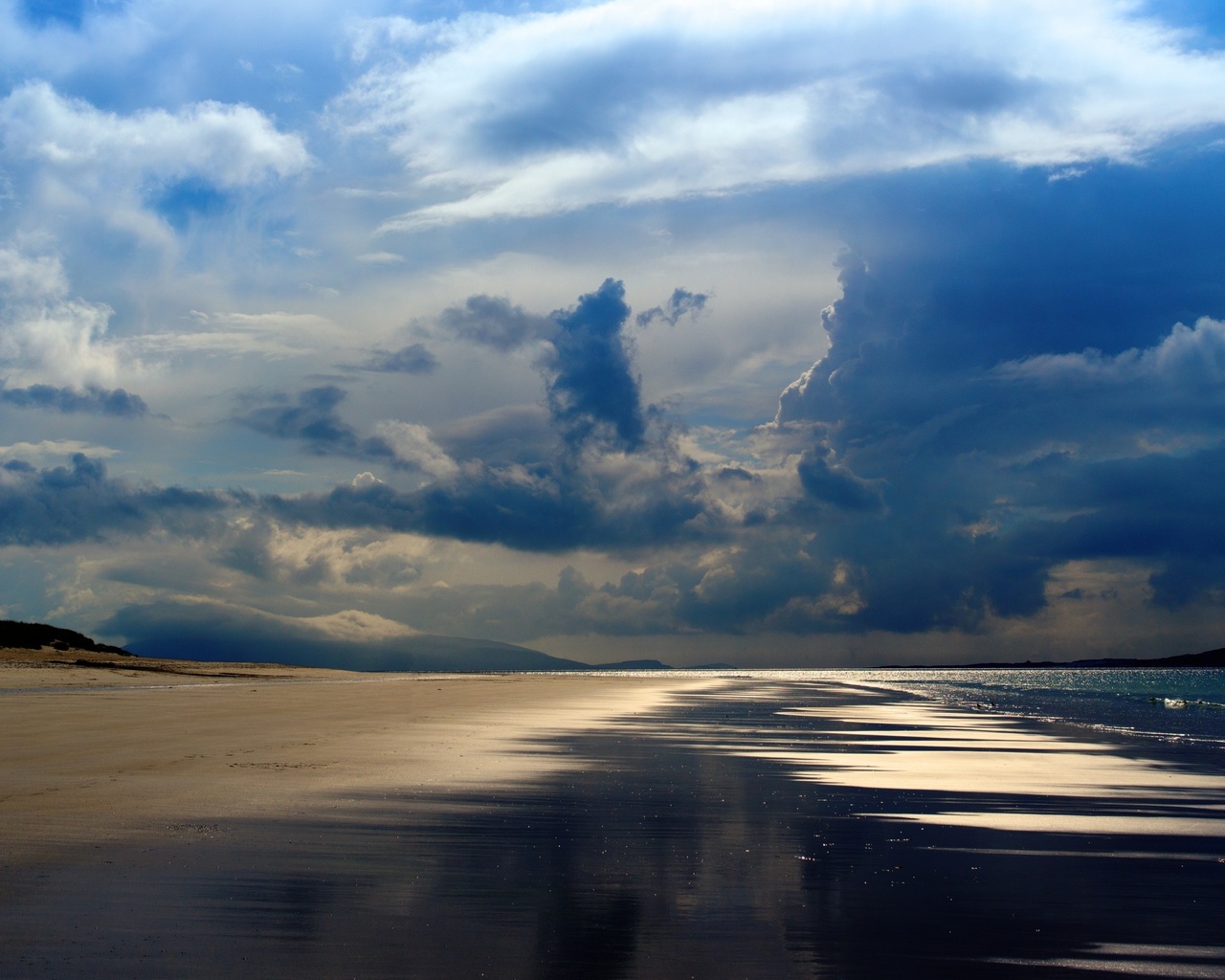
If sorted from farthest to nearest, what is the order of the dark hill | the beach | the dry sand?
1. the dark hill
2. the dry sand
3. the beach

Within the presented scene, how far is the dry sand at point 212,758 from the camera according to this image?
41.6ft

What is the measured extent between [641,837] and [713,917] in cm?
363

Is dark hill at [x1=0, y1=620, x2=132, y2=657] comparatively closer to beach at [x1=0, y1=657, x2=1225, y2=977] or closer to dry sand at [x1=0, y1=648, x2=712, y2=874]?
dry sand at [x1=0, y1=648, x2=712, y2=874]

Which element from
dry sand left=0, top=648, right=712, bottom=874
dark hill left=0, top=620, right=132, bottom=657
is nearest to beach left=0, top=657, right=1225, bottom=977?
dry sand left=0, top=648, right=712, bottom=874

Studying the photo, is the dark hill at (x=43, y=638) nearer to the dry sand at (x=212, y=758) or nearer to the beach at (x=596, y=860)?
the dry sand at (x=212, y=758)

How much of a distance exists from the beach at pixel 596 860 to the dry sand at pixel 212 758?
0.10 metres

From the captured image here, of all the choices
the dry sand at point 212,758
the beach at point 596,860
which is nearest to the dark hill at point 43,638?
the dry sand at point 212,758

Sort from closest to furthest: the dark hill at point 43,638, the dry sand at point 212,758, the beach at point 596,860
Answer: the beach at point 596,860 → the dry sand at point 212,758 → the dark hill at point 43,638

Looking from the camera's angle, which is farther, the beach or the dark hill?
the dark hill

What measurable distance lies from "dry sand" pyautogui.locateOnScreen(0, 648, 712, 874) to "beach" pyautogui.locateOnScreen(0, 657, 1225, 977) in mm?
103

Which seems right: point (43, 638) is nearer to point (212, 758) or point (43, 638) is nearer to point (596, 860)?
point (212, 758)

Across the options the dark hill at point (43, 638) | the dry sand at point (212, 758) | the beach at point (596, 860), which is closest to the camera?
the beach at point (596, 860)

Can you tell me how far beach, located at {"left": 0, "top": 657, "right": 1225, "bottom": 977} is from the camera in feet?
25.0

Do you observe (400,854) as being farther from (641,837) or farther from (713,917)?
(713,917)
